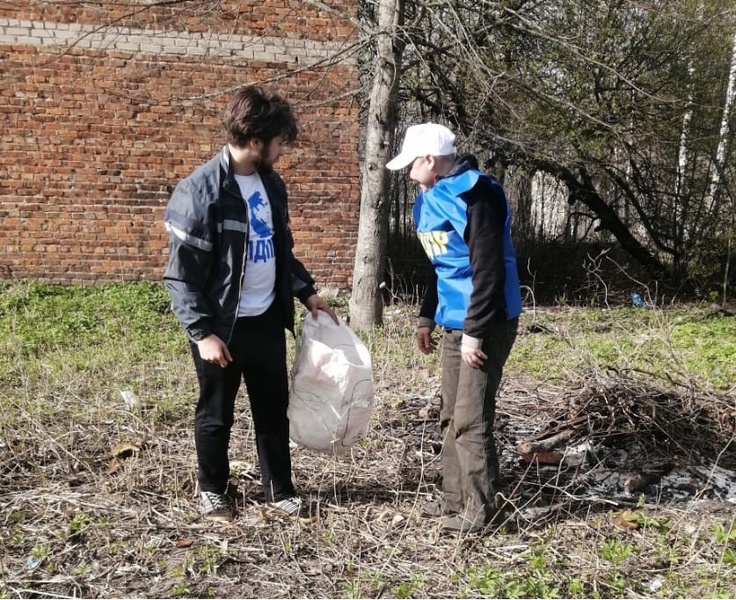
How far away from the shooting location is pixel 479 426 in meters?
3.01

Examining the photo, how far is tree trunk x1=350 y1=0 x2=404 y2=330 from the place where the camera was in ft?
21.8

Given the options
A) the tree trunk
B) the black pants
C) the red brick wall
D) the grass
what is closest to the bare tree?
the tree trunk

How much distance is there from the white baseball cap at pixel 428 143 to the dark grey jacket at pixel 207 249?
29.5 inches

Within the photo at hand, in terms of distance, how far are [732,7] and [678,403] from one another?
7.50 m

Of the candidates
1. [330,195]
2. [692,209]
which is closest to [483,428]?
[330,195]

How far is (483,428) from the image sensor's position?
3006 millimetres

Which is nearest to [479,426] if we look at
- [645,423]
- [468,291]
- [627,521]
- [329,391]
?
[468,291]

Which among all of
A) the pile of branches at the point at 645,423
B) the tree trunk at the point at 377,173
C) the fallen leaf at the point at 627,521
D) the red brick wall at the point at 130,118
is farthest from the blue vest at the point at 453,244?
the red brick wall at the point at 130,118

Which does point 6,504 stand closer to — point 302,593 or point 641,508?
point 302,593

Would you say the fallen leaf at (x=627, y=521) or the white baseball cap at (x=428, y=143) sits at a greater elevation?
the white baseball cap at (x=428, y=143)

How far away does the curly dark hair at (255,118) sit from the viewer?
9.32 feet

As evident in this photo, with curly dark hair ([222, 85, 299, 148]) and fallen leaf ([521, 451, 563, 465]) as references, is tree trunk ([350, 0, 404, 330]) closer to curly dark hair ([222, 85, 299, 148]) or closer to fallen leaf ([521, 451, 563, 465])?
fallen leaf ([521, 451, 563, 465])

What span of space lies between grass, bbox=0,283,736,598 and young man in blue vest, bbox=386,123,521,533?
0.25m

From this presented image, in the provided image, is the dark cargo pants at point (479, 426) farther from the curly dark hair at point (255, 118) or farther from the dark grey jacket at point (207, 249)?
the curly dark hair at point (255, 118)
